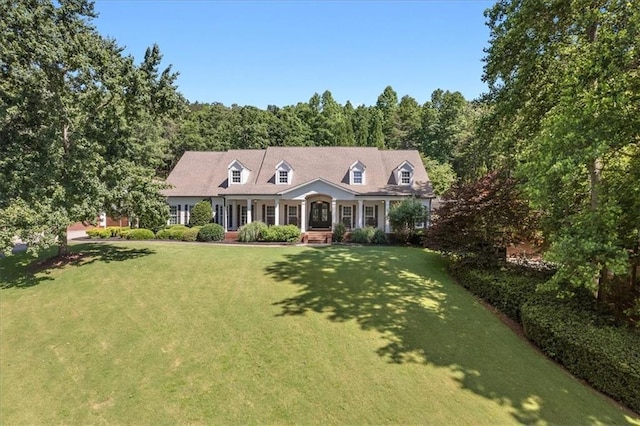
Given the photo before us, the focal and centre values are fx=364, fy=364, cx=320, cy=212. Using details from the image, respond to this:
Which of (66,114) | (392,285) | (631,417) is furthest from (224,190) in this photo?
(631,417)

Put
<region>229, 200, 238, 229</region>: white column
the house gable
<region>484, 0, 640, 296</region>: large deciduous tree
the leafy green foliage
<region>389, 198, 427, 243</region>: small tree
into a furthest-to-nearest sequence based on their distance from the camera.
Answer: the leafy green foliage
<region>229, 200, 238, 229</region>: white column
the house gable
<region>389, 198, 427, 243</region>: small tree
<region>484, 0, 640, 296</region>: large deciduous tree

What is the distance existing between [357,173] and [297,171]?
4933 millimetres

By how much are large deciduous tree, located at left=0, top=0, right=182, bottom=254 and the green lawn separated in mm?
3060

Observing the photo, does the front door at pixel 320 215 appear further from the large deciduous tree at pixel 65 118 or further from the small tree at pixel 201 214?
the large deciduous tree at pixel 65 118

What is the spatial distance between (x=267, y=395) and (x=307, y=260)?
9470 millimetres

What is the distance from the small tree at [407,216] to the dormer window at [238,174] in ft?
40.5

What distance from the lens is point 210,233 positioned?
79.5ft

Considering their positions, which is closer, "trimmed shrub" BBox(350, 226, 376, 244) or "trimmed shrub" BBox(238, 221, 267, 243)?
"trimmed shrub" BBox(350, 226, 376, 244)

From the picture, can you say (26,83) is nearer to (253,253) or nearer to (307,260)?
(253,253)

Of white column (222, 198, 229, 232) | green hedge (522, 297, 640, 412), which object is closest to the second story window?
white column (222, 198, 229, 232)

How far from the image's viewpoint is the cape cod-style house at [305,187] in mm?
26703

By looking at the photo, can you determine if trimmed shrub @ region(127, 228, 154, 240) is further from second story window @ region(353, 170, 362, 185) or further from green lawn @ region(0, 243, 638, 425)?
second story window @ region(353, 170, 362, 185)

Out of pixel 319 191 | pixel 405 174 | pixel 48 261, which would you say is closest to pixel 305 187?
pixel 319 191

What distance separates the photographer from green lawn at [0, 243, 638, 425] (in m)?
7.04
